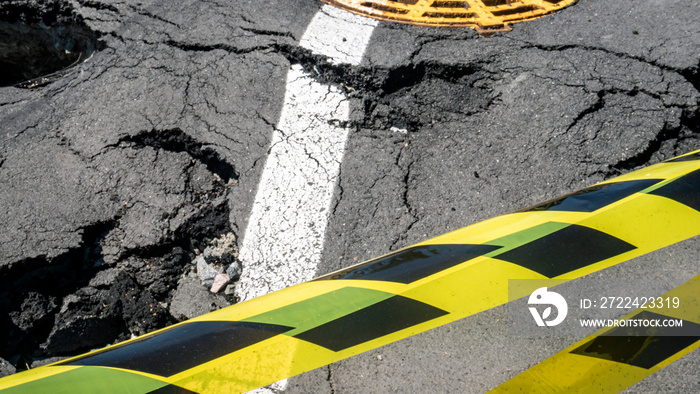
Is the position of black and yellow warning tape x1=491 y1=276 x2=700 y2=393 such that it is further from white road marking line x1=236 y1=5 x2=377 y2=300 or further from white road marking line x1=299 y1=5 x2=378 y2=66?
white road marking line x1=299 y1=5 x2=378 y2=66

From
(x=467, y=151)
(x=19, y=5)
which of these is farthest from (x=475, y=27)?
(x=19, y=5)

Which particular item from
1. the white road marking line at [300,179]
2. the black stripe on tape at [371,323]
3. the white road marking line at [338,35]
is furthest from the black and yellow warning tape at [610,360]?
the white road marking line at [338,35]

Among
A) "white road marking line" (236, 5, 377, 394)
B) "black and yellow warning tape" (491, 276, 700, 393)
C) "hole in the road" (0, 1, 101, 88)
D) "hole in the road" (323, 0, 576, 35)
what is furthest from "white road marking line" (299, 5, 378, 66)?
"black and yellow warning tape" (491, 276, 700, 393)

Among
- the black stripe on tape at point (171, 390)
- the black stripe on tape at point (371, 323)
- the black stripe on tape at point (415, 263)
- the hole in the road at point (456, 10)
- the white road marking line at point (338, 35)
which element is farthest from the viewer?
the hole in the road at point (456, 10)

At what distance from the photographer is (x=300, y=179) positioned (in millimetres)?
2887

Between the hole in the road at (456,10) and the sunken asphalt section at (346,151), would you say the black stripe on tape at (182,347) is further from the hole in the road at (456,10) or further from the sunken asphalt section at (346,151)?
the hole in the road at (456,10)

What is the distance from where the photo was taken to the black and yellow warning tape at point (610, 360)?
50.4 inches

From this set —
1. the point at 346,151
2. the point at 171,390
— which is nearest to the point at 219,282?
the point at 346,151

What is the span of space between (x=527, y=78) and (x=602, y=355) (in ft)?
7.82

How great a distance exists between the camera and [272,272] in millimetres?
2551

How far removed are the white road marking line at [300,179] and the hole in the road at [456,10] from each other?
36cm

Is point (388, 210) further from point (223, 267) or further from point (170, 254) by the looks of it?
point (170, 254)

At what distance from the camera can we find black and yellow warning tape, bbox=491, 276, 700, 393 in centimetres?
128

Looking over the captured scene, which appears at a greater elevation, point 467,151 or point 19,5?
point 19,5
